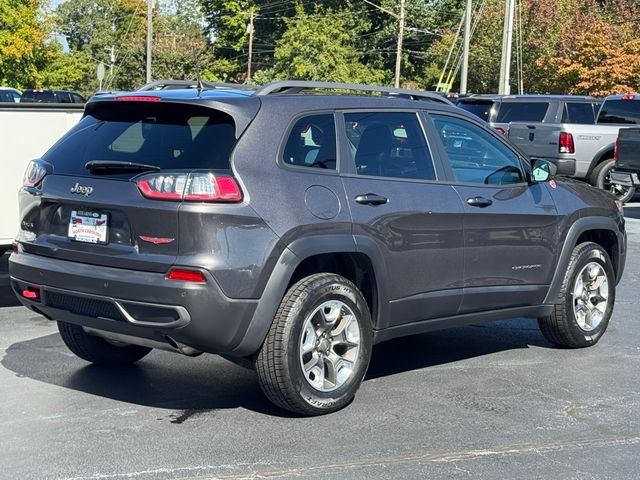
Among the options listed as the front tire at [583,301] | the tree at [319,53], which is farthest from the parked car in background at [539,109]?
the tree at [319,53]

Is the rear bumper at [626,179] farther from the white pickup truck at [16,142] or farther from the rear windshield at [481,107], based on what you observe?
the white pickup truck at [16,142]

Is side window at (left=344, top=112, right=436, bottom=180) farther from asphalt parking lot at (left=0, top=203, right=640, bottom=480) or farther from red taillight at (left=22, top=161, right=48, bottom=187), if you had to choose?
red taillight at (left=22, top=161, right=48, bottom=187)

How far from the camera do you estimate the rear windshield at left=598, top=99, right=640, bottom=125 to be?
20.5 m

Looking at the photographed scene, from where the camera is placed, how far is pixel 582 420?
602 cm

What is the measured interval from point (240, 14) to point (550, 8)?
29926 millimetres

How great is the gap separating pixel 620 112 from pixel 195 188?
16485mm

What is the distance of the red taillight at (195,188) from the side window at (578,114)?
1658cm

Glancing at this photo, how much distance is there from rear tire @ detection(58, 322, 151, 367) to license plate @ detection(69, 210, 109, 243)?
42.4 inches

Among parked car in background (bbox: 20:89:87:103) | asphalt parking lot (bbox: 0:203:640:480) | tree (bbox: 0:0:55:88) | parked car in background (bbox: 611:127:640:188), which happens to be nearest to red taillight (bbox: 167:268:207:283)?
asphalt parking lot (bbox: 0:203:640:480)

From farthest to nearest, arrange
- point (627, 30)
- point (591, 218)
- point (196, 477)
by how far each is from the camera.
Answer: point (627, 30) → point (591, 218) → point (196, 477)

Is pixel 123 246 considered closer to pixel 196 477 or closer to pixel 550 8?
pixel 196 477

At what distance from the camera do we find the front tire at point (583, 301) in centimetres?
764

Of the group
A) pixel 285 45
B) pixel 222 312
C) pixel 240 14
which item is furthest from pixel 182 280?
pixel 240 14

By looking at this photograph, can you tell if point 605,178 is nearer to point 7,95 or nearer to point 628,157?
point 628,157
